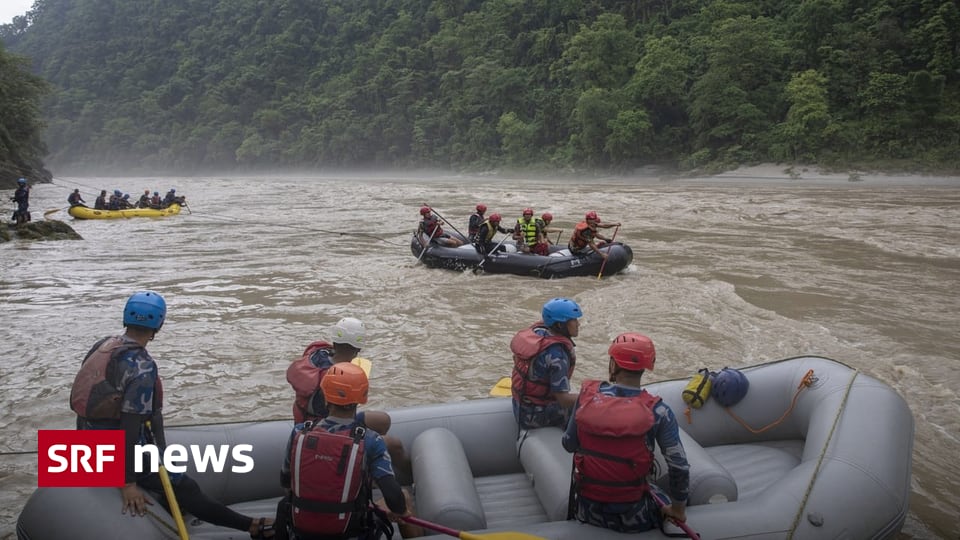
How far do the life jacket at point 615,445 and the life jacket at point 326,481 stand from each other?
894 millimetres

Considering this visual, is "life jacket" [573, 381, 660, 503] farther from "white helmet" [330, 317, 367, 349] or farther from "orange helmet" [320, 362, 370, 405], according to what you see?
"white helmet" [330, 317, 367, 349]

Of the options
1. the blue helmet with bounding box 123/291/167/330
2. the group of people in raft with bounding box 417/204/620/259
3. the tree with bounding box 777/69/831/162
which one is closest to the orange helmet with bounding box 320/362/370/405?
the blue helmet with bounding box 123/291/167/330

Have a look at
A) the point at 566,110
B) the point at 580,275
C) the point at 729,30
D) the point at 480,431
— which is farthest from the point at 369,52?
the point at 480,431

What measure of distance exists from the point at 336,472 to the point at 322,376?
2.75 ft

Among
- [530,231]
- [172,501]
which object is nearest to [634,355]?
[172,501]

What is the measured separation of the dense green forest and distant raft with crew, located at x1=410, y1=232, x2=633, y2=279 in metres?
21.3

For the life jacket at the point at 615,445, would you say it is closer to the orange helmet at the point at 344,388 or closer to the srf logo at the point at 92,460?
the orange helmet at the point at 344,388

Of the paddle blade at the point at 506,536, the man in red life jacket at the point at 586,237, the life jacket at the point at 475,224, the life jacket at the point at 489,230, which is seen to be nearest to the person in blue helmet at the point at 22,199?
the life jacket at the point at 475,224

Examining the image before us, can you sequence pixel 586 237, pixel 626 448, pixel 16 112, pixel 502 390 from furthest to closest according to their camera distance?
pixel 16 112 < pixel 586 237 < pixel 502 390 < pixel 626 448

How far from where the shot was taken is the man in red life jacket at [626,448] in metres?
2.48

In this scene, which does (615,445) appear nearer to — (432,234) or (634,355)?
(634,355)

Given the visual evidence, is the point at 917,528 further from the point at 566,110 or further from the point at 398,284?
the point at 566,110

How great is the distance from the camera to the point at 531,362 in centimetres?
331

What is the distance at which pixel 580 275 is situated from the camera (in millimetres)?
9609
